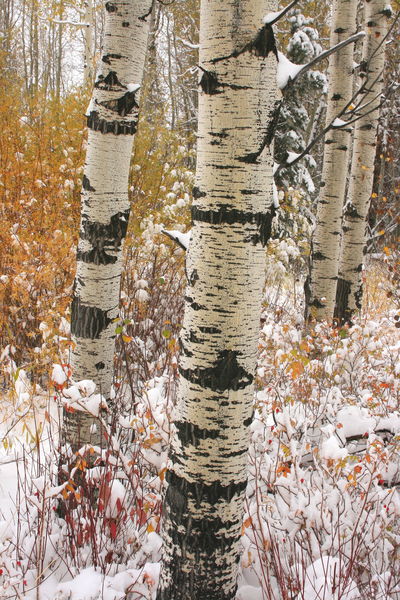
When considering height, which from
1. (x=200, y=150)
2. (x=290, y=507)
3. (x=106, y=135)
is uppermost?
(x=106, y=135)

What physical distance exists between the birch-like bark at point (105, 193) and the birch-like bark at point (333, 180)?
8.72 ft

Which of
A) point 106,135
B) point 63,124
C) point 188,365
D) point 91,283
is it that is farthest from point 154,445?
point 63,124

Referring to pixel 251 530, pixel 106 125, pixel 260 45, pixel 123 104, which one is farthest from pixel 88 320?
pixel 260 45

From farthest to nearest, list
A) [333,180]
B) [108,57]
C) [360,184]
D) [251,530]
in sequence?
[360,184] < [333,180] < [108,57] < [251,530]

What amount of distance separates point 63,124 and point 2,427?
431 cm

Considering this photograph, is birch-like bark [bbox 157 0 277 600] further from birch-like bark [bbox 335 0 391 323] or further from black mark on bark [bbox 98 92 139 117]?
birch-like bark [bbox 335 0 391 323]

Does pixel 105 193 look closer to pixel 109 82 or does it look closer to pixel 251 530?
pixel 109 82

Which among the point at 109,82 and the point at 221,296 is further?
the point at 109,82

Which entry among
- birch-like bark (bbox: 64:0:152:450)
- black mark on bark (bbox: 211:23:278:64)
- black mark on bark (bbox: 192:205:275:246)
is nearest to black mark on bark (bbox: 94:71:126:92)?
birch-like bark (bbox: 64:0:152:450)

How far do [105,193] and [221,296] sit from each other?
3.95 ft

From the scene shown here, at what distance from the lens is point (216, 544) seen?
55.9 inches

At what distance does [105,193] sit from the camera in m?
2.29

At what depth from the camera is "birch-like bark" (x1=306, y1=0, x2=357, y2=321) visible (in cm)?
→ 444

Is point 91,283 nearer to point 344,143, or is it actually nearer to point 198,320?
point 198,320
